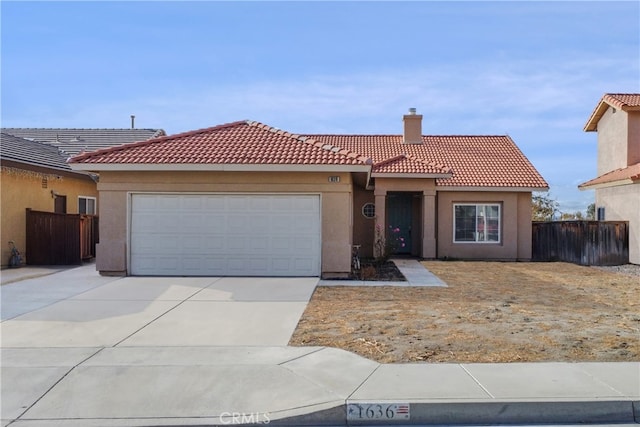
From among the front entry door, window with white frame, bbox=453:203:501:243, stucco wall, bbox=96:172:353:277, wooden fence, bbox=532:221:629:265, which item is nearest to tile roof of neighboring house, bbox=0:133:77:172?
the front entry door

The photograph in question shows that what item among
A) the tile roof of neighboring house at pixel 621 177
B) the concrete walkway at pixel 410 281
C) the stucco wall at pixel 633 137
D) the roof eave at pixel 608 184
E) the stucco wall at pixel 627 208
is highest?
the stucco wall at pixel 633 137

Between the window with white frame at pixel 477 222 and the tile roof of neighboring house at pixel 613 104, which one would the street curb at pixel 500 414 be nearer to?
the window with white frame at pixel 477 222

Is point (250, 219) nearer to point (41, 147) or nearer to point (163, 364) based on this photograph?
point (163, 364)

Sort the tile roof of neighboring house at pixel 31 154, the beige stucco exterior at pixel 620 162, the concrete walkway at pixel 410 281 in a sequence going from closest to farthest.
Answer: the concrete walkway at pixel 410 281 → the tile roof of neighboring house at pixel 31 154 → the beige stucco exterior at pixel 620 162

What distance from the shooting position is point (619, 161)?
22797 millimetres

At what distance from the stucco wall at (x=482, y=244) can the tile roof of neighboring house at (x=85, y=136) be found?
14879 millimetres

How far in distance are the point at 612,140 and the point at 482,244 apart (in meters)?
8.19

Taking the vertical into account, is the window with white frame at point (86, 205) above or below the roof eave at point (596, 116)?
below

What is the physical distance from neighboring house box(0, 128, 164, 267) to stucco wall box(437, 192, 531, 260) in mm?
13660

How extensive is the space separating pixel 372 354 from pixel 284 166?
301 inches

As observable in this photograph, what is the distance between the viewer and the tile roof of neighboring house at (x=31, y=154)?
17206 millimetres

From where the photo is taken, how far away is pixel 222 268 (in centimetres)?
1445

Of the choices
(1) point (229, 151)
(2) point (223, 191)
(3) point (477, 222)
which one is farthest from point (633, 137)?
(2) point (223, 191)

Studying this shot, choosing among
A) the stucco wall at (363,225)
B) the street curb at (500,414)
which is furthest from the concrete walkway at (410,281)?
the street curb at (500,414)
